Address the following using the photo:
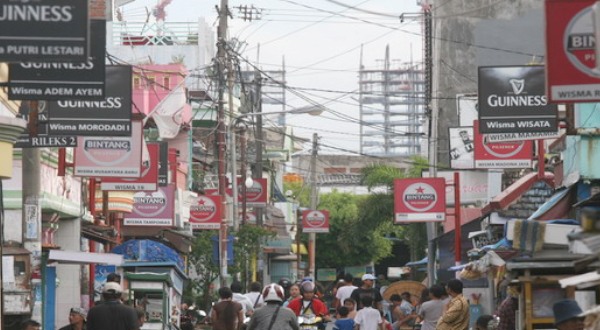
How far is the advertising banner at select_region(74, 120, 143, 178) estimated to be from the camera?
1059 inches

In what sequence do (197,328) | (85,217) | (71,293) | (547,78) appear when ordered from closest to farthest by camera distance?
(547,78) → (197,328) → (71,293) → (85,217)

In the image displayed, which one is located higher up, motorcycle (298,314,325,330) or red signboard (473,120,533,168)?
red signboard (473,120,533,168)

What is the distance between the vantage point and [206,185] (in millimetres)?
60625

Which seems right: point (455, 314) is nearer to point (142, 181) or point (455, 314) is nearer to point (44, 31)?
point (44, 31)

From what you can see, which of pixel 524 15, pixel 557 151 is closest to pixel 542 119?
pixel 557 151

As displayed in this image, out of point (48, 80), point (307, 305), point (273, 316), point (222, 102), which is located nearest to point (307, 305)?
point (307, 305)

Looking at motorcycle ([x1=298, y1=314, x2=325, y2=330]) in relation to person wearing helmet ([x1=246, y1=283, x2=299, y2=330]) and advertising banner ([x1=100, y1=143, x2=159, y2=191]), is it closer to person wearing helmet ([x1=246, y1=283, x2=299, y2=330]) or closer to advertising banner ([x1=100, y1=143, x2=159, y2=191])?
person wearing helmet ([x1=246, y1=283, x2=299, y2=330])

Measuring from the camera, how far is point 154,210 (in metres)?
40.6

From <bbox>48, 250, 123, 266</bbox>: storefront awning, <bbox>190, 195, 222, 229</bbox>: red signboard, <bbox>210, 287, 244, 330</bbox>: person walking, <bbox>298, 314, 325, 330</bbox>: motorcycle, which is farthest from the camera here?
<bbox>190, 195, 222, 229</bbox>: red signboard

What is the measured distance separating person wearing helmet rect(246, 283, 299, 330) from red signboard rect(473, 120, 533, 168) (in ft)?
40.2

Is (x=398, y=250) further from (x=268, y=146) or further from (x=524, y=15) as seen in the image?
(x=524, y=15)

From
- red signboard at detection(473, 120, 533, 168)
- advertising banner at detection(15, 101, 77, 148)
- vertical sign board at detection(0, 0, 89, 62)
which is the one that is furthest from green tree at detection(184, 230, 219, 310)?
vertical sign board at detection(0, 0, 89, 62)

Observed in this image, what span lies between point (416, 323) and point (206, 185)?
3180 cm

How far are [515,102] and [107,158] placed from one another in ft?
24.5
